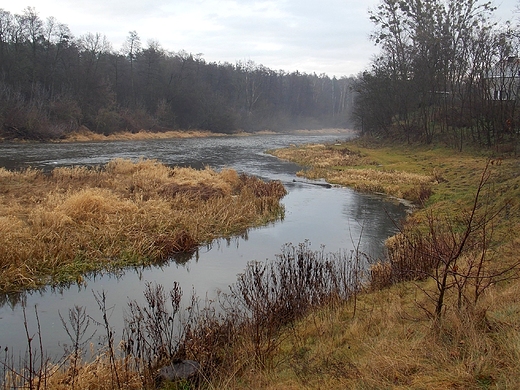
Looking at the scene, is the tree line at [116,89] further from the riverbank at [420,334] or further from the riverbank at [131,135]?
the riverbank at [420,334]

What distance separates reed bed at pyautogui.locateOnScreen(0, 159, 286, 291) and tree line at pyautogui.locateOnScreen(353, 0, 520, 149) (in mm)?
17746

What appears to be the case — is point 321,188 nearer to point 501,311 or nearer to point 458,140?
point 458,140

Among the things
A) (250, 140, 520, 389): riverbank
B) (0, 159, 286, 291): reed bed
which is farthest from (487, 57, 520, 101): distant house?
(250, 140, 520, 389): riverbank

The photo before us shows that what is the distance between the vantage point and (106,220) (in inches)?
416

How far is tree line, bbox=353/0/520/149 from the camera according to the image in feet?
87.8

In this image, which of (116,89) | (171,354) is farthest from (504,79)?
(116,89)

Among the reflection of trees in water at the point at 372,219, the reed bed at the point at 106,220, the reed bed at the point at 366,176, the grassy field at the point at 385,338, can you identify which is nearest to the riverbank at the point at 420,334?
the grassy field at the point at 385,338

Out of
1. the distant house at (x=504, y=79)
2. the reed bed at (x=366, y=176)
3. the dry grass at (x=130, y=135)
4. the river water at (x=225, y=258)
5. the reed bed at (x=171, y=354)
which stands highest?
the distant house at (x=504, y=79)

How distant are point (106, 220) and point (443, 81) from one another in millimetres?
32599

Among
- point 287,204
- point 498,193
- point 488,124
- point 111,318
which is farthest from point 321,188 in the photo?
point 111,318

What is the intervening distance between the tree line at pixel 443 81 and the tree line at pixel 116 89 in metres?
18.6

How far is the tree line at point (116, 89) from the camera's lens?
46188 millimetres

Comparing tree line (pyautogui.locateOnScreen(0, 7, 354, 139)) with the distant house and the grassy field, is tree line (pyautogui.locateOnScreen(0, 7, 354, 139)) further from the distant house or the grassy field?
the grassy field

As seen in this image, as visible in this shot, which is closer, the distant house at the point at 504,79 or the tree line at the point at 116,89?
the distant house at the point at 504,79
